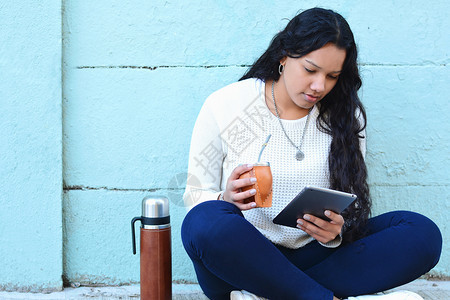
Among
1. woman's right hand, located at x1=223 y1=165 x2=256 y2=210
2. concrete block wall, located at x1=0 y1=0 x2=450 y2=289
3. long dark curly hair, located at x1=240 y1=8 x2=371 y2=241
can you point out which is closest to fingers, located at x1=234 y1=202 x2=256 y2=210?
woman's right hand, located at x1=223 y1=165 x2=256 y2=210

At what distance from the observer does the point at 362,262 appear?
5.86ft

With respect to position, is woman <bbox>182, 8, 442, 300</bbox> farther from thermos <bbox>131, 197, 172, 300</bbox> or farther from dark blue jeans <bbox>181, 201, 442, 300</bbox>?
thermos <bbox>131, 197, 172, 300</bbox>

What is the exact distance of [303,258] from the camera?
1908 mm

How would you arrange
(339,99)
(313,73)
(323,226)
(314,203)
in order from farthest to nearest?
1. (339,99)
2. (313,73)
3. (323,226)
4. (314,203)

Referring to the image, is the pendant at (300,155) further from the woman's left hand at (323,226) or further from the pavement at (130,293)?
the pavement at (130,293)

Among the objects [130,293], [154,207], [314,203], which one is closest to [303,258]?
[314,203]

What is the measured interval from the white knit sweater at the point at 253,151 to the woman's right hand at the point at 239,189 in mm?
174

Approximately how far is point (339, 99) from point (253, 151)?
16.8 inches

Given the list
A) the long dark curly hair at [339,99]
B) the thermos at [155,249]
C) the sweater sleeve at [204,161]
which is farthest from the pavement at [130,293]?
the long dark curly hair at [339,99]

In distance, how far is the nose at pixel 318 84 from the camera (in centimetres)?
180

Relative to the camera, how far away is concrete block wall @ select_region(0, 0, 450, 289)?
2098 mm
